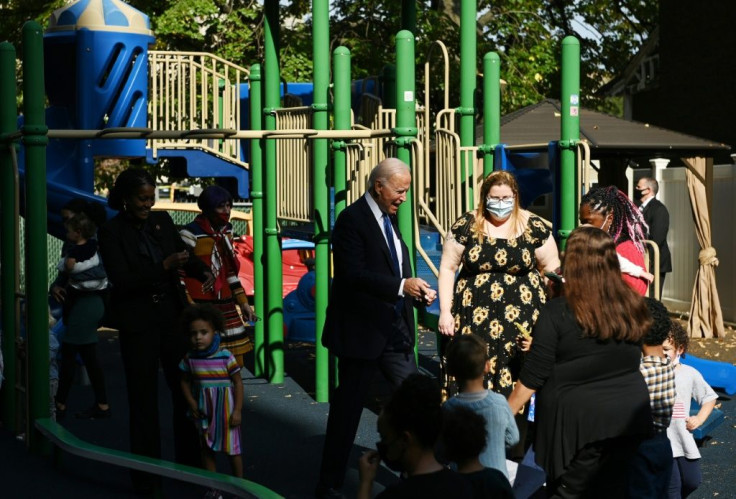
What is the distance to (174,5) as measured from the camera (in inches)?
955

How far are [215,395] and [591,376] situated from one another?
2368 mm

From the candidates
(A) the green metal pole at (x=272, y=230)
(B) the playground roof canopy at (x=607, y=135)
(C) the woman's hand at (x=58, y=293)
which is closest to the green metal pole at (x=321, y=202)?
(A) the green metal pole at (x=272, y=230)

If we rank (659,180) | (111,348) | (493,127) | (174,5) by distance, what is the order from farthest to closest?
(174,5)
(659,180)
(111,348)
(493,127)

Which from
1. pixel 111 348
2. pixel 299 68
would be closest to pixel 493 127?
pixel 111 348

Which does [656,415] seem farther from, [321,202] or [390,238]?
[321,202]

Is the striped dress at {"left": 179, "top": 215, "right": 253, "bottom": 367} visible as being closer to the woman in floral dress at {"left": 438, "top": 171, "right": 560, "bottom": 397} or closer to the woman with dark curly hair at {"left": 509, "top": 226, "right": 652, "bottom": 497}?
the woman in floral dress at {"left": 438, "top": 171, "right": 560, "bottom": 397}

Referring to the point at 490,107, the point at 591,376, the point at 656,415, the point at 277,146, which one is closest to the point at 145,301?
the point at 591,376

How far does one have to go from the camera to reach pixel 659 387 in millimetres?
5406

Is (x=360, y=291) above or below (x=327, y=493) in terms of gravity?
above

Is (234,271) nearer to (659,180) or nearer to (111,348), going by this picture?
(111,348)

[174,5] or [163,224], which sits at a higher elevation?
[174,5]

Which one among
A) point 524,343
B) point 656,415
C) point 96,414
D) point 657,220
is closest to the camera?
point 656,415

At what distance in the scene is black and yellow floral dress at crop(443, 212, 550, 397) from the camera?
6598mm

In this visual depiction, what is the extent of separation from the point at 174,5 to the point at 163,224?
18.0m
